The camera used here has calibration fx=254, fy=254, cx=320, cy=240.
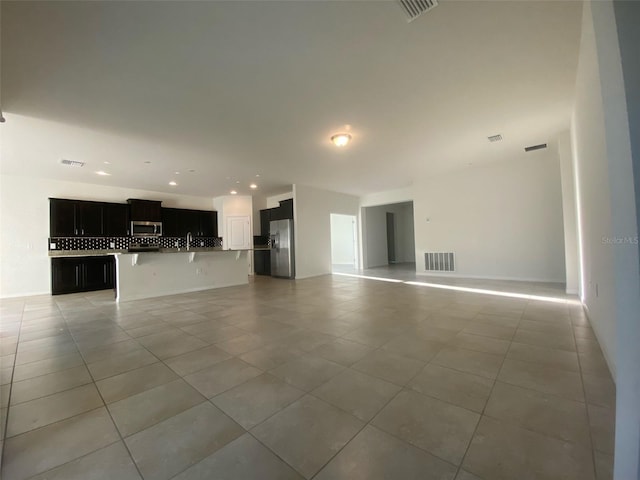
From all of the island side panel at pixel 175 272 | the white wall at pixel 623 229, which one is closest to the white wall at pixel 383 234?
the island side panel at pixel 175 272

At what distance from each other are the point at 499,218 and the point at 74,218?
1117 cm

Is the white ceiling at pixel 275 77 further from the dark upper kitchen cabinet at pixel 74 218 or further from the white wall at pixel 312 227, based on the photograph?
the white wall at pixel 312 227

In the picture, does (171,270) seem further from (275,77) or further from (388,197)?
(388,197)

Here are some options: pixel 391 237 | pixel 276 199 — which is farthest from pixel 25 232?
pixel 391 237

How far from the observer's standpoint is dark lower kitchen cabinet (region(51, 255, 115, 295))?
6426 mm

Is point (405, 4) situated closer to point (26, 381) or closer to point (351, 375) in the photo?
point (351, 375)

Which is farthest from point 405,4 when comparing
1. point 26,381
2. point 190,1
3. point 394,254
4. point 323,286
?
point 394,254

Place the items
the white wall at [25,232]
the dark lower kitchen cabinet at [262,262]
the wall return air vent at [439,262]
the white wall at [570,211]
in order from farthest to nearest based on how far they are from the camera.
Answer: the dark lower kitchen cabinet at [262,262] < the wall return air vent at [439,262] < the white wall at [25,232] < the white wall at [570,211]

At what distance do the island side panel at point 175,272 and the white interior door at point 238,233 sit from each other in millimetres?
2458

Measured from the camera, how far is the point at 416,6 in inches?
77.2

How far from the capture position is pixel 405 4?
1.94 meters

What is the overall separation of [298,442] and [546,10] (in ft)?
11.8

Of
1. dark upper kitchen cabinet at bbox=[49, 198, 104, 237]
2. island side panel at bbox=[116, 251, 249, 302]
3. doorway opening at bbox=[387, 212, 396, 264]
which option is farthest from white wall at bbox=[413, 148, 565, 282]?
dark upper kitchen cabinet at bbox=[49, 198, 104, 237]

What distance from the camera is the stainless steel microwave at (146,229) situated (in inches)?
307
